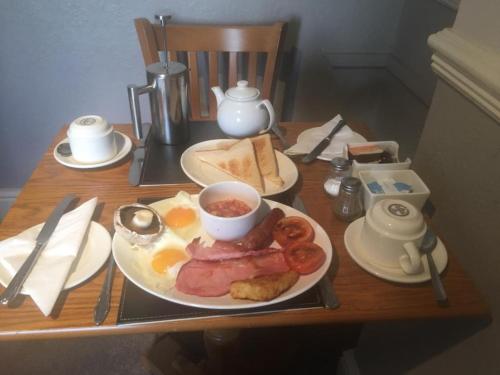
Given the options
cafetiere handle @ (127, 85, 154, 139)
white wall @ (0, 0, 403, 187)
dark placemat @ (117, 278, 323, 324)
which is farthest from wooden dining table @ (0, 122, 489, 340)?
white wall @ (0, 0, 403, 187)

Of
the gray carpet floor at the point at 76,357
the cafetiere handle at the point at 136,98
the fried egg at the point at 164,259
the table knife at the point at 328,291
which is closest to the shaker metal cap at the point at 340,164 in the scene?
the table knife at the point at 328,291

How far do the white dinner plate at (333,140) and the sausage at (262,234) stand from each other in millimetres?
308

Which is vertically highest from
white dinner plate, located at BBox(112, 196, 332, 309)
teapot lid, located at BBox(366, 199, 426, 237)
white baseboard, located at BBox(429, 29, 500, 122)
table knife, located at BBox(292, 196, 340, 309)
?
white baseboard, located at BBox(429, 29, 500, 122)

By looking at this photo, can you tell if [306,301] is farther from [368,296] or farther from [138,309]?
[138,309]

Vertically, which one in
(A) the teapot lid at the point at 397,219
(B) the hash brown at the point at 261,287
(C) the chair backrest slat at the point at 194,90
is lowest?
(C) the chair backrest slat at the point at 194,90

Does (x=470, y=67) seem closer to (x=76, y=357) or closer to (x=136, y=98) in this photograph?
(x=136, y=98)

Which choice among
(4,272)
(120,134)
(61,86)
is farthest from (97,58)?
(4,272)

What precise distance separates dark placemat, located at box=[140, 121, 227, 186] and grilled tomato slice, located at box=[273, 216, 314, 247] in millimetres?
274

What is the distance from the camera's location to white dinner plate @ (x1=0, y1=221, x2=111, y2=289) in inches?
23.8

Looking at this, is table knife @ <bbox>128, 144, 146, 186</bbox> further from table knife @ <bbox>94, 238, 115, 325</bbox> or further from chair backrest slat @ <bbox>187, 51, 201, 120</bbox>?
chair backrest slat @ <bbox>187, 51, 201, 120</bbox>

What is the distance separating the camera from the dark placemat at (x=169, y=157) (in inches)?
34.1

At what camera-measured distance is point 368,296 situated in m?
0.61

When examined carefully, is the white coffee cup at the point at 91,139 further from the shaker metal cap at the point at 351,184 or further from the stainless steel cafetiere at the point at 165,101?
the shaker metal cap at the point at 351,184

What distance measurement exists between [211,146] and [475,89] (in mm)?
583
